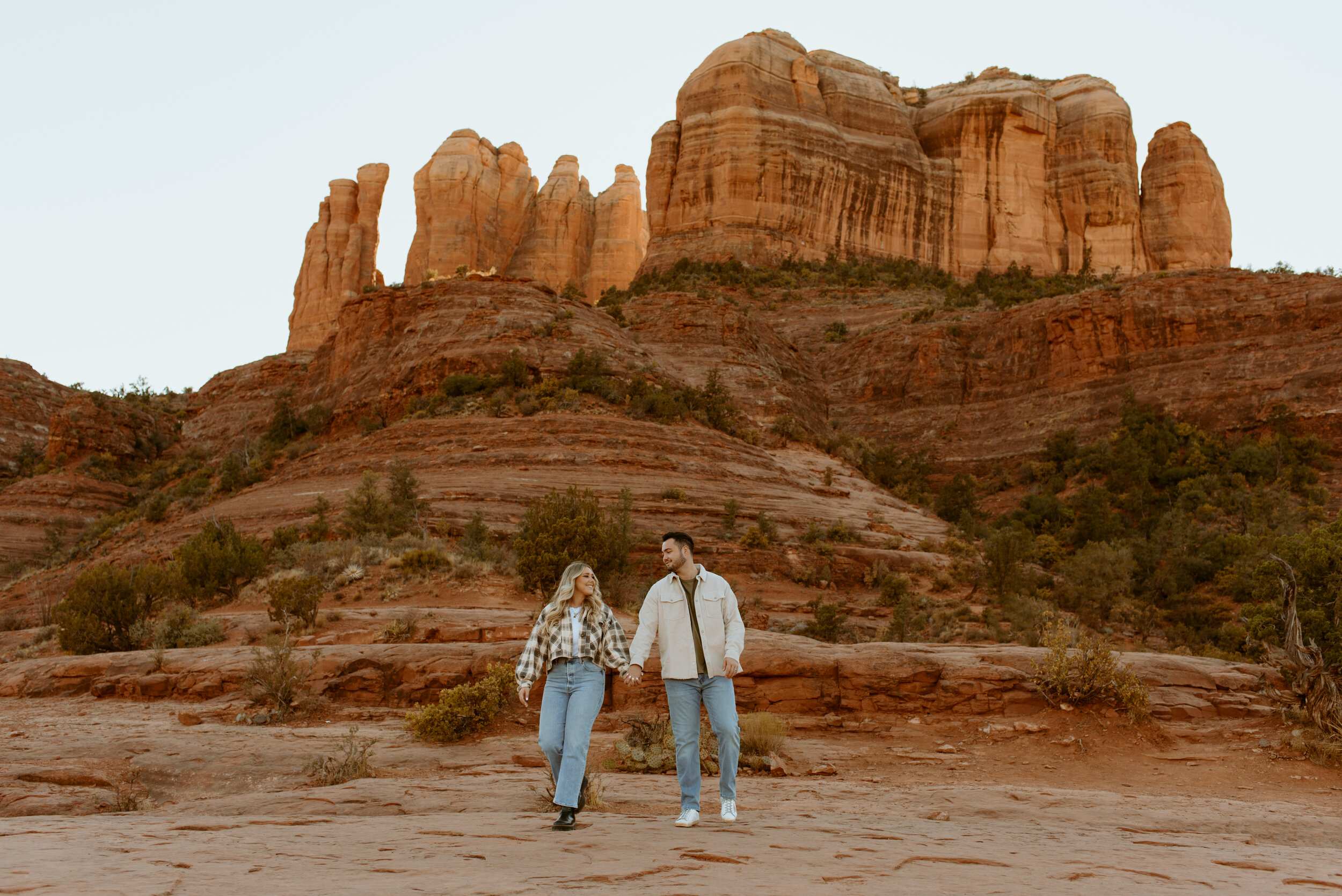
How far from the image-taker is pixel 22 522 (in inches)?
1446


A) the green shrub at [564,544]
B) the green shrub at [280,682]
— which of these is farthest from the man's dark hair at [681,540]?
the green shrub at [564,544]

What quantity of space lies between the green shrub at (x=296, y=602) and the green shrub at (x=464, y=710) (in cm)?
460

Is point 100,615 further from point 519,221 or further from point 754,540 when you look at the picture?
point 519,221

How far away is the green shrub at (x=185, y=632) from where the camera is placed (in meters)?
13.5

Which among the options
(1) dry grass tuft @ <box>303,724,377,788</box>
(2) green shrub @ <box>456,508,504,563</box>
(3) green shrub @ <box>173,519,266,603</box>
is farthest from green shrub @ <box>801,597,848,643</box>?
(3) green shrub @ <box>173,519,266,603</box>

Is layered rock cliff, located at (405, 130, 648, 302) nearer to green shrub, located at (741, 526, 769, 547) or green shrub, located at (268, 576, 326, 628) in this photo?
green shrub, located at (741, 526, 769, 547)

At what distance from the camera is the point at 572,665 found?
220 inches

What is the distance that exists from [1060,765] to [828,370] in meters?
40.0

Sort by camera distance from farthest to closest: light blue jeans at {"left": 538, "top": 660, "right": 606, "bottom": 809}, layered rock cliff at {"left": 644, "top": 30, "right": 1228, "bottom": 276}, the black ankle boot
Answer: layered rock cliff at {"left": 644, "top": 30, "right": 1228, "bottom": 276}
light blue jeans at {"left": 538, "top": 660, "right": 606, "bottom": 809}
the black ankle boot

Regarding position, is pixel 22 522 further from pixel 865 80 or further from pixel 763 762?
pixel 865 80

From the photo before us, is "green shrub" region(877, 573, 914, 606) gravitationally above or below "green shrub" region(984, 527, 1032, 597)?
below

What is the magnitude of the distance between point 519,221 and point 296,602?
2574 inches

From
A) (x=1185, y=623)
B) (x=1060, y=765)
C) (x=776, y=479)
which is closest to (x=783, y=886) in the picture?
(x=1060, y=765)

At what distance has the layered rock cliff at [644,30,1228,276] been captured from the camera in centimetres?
5734
